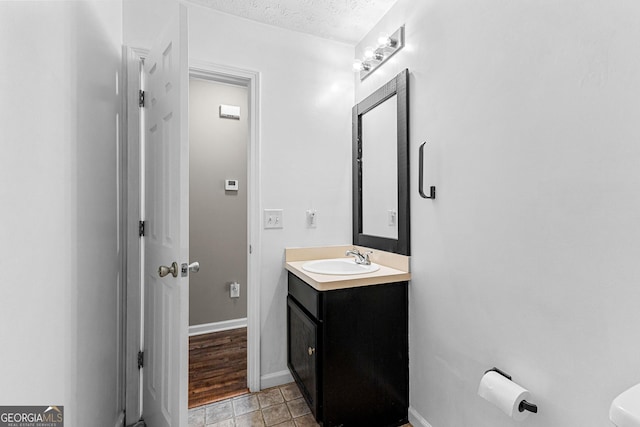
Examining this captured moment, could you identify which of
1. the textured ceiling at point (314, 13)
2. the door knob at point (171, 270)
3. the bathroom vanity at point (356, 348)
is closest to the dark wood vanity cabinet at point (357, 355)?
the bathroom vanity at point (356, 348)

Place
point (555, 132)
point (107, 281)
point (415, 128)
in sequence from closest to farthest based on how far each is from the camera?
point (555, 132)
point (107, 281)
point (415, 128)

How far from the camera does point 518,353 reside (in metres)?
1.12

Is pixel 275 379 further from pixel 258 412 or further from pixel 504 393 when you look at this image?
pixel 504 393

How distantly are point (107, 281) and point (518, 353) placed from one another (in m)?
1.80

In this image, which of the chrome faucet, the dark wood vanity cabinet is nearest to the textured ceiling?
the chrome faucet

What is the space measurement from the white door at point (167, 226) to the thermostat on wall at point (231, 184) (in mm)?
1253

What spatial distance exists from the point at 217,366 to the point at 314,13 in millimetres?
2581

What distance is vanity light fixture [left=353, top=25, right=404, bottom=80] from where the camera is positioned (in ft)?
5.91

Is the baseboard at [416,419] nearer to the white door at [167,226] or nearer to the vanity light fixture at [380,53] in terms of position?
the white door at [167,226]

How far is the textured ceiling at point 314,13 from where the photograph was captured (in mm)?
1843

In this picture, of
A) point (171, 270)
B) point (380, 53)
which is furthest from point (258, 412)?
point (380, 53)

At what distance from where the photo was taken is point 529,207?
42.8 inches

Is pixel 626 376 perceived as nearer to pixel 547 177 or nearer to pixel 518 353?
pixel 518 353

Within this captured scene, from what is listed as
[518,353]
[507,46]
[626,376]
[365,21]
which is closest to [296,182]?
[365,21]
